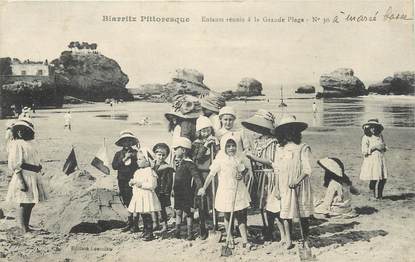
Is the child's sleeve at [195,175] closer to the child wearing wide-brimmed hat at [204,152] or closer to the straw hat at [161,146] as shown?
the child wearing wide-brimmed hat at [204,152]

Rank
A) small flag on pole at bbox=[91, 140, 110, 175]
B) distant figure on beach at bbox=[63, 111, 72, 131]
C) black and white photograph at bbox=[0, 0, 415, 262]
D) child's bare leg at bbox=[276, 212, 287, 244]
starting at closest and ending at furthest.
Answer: child's bare leg at bbox=[276, 212, 287, 244], black and white photograph at bbox=[0, 0, 415, 262], small flag on pole at bbox=[91, 140, 110, 175], distant figure on beach at bbox=[63, 111, 72, 131]

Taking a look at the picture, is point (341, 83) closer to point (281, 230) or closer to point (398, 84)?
point (398, 84)

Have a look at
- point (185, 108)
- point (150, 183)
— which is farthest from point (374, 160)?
point (150, 183)

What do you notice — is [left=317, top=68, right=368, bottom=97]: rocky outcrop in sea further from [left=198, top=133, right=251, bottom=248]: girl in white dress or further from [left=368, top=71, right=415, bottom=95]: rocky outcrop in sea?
[left=198, top=133, right=251, bottom=248]: girl in white dress

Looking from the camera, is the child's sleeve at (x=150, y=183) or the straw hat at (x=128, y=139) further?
the straw hat at (x=128, y=139)

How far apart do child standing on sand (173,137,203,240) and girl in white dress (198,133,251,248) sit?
0.15m

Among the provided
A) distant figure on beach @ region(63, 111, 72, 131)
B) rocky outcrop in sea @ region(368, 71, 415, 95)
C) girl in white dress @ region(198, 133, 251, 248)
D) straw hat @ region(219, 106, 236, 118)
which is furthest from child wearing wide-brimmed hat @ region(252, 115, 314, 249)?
distant figure on beach @ region(63, 111, 72, 131)

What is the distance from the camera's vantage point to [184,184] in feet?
11.9

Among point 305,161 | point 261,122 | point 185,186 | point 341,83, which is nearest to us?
point 305,161

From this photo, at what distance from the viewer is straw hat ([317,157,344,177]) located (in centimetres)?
383

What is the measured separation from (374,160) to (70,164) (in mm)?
2542

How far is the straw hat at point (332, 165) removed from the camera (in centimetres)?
383

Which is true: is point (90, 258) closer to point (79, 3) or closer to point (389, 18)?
point (79, 3)

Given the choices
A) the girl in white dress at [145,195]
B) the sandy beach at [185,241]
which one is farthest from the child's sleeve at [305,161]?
the girl in white dress at [145,195]
